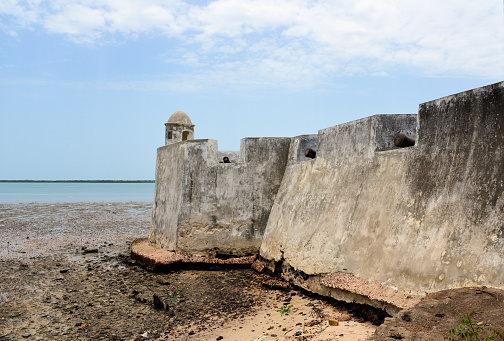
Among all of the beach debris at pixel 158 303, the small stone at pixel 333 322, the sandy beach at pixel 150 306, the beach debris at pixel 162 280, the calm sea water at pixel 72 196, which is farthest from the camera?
the calm sea water at pixel 72 196

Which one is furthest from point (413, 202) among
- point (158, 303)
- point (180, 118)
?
point (180, 118)

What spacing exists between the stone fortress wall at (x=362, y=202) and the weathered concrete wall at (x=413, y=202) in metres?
0.01

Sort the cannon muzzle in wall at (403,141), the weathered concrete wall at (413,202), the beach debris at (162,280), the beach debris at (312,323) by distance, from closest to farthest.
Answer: the weathered concrete wall at (413,202) < the beach debris at (312,323) < the cannon muzzle in wall at (403,141) < the beach debris at (162,280)

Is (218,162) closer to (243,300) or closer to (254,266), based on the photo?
(254,266)

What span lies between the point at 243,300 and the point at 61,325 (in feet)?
7.95

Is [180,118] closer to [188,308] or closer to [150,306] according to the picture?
[150,306]

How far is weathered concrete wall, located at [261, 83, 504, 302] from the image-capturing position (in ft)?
12.5

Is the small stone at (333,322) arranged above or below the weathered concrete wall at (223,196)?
below

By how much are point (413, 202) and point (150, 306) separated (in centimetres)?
389

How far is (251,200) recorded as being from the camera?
7984 millimetres

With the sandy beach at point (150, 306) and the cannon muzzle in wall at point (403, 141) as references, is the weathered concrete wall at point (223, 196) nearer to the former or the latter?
the sandy beach at point (150, 306)

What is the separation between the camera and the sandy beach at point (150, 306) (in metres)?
4.89

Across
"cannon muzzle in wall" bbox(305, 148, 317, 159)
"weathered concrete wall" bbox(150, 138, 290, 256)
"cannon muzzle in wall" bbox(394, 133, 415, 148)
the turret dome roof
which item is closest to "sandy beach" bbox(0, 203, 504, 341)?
"weathered concrete wall" bbox(150, 138, 290, 256)

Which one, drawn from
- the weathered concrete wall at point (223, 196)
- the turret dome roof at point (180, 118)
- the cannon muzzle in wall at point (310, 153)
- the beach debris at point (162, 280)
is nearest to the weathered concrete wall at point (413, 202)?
the cannon muzzle in wall at point (310, 153)
